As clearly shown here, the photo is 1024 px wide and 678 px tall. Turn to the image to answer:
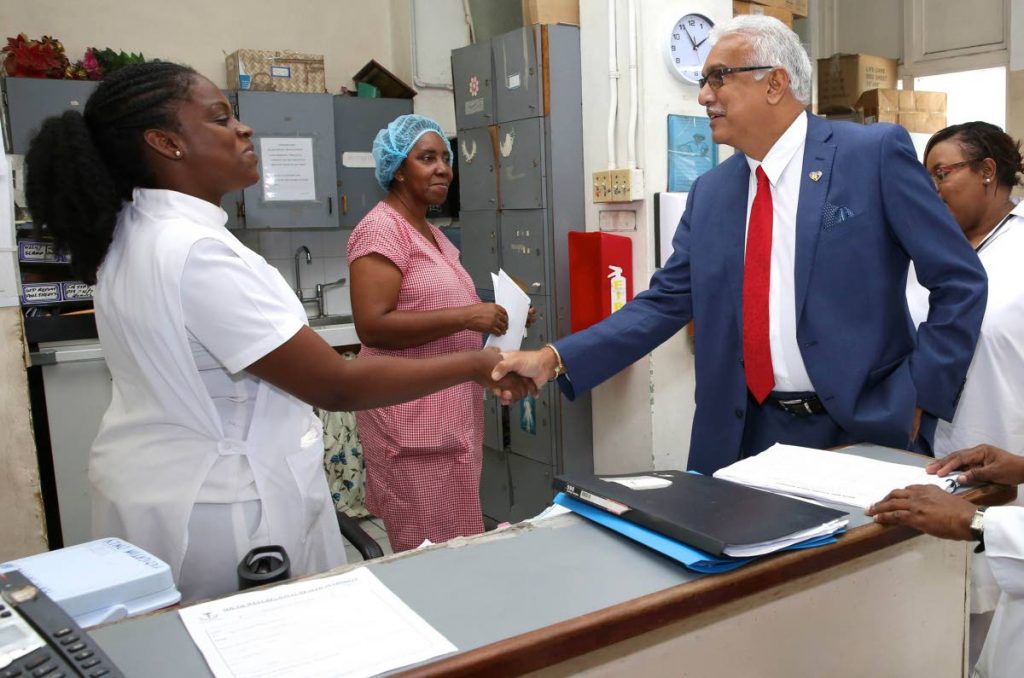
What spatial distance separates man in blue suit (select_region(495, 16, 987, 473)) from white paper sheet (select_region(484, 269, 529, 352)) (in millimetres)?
376

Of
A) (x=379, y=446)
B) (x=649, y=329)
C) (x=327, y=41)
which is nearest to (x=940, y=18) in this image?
(x=327, y=41)

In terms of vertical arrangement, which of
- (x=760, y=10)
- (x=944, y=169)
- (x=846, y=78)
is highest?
(x=760, y=10)

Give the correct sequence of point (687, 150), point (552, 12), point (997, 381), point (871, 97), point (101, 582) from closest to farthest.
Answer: point (101, 582)
point (997, 381)
point (687, 150)
point (552, 12)
point (871, 97)

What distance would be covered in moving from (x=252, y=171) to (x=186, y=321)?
0.40 metres

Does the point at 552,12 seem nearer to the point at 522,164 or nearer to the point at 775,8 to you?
the point at 522,164

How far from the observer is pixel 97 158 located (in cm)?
140

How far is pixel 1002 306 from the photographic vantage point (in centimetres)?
220

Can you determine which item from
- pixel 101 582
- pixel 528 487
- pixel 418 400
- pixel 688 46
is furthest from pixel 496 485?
pixel 101 582

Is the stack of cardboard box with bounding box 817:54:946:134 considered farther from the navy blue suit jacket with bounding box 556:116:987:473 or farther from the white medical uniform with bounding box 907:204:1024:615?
the navy blue suit jacket with bounding box 556:116:987:473

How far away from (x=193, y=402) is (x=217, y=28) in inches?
159

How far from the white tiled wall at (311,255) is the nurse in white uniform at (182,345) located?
3370 millimetres

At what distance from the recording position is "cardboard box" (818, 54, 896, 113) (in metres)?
4.66

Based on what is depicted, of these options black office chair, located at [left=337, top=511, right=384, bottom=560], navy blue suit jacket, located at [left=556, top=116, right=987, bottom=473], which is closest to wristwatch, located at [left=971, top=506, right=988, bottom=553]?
navy blue suit jacket, located at [left=556, top=116, right=987, bottom=473]

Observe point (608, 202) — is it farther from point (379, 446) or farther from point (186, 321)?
point (186, 321)
